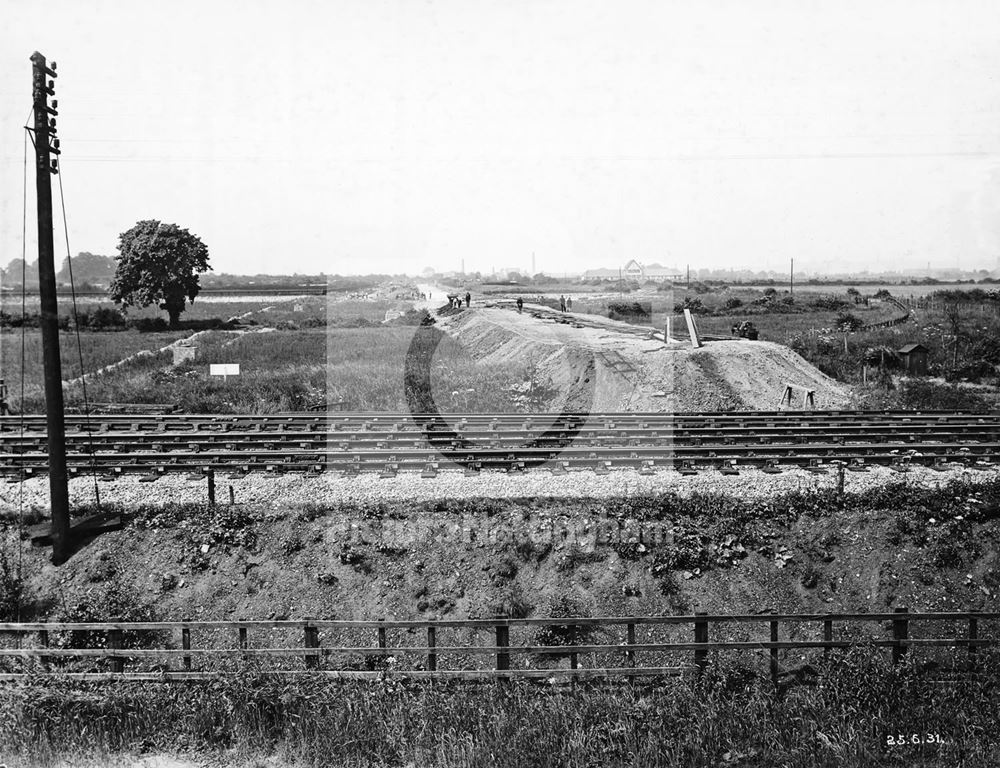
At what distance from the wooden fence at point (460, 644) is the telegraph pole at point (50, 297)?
2249 mm

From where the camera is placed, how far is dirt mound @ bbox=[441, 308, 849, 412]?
22344 millimetres

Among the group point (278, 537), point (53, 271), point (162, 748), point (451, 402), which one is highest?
point (53, 271)

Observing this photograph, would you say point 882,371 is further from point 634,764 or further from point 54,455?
point 54,455

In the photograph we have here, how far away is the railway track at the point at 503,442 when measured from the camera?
1518 centimetres

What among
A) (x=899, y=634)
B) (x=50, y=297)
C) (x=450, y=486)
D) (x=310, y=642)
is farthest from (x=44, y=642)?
(x=899, y=634)

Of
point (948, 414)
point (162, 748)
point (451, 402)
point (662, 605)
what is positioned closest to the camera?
point (162, 748)

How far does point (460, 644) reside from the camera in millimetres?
10898

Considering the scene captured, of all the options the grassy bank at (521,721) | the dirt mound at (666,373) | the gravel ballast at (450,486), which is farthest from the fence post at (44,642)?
the dirt mound at (666,373)

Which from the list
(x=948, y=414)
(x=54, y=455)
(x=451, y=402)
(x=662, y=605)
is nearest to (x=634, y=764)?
(x=662, y=605)

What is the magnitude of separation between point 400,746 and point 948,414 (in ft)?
62.4

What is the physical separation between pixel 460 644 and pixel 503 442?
6564 mm

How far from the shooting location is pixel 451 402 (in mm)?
22734

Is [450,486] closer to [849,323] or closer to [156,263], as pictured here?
[849,323]

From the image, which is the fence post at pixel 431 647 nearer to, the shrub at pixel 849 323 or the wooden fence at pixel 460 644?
the wooden fence at pixel 460 644
